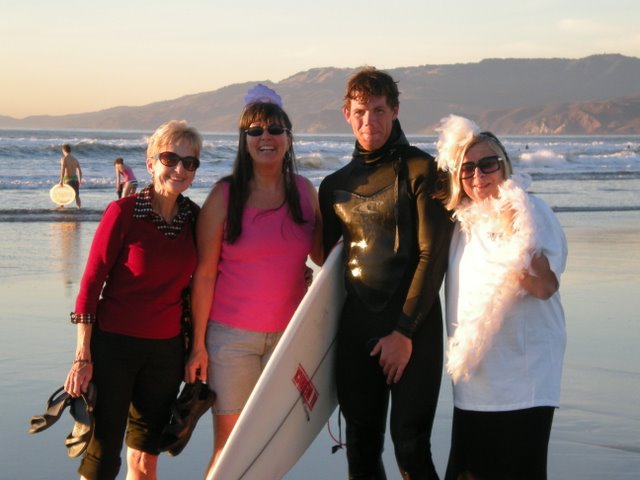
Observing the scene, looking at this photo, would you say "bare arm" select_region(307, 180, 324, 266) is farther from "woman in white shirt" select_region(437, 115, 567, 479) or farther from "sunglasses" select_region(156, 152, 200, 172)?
"woman in white shirt" select_region(437, 115, 567, 479)

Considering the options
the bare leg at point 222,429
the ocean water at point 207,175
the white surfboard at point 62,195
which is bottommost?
the ocean water at point 207,175

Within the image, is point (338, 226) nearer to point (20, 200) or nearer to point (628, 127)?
point (20, 200)

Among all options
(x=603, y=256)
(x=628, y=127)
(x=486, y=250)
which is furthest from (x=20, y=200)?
(x=628, y=127)

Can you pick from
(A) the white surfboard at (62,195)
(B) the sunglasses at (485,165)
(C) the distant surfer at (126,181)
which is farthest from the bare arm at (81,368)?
(C) the distant surfer at (126,181)

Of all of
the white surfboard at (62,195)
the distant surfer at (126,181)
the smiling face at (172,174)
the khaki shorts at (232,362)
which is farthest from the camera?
the distant surfer at (126,181)

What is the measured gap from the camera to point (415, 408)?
11.3 ft

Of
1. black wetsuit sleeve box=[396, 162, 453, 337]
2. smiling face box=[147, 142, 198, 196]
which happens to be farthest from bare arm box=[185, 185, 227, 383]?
black wetsuit sleeve box=[396, 162, 453, 337]

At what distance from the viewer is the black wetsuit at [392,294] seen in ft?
11.1

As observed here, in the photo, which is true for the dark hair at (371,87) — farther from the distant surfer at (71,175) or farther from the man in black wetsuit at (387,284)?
the distant surfer at (71,175)

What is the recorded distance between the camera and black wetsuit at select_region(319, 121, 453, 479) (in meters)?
3.39

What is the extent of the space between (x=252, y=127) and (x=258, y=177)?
195mm

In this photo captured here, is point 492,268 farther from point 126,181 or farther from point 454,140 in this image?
point 126,181

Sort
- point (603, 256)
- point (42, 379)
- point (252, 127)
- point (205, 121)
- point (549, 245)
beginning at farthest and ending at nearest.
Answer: point (205, 121), point (603, 256), point (42, 379), point (252, 127), point (549, 245)

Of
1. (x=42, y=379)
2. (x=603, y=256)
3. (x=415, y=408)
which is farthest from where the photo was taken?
(x=603, y=256)
